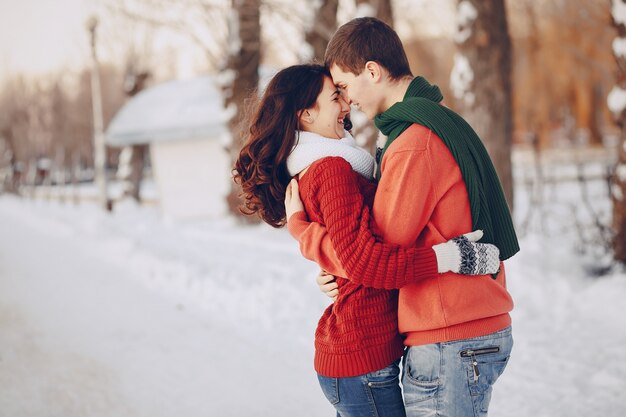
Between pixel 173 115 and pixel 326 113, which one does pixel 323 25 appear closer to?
pixel 173 115

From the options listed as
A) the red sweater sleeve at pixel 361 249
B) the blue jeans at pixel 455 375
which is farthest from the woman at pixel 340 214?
the blue jeans at pixel 455 375

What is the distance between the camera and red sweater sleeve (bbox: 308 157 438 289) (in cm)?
194

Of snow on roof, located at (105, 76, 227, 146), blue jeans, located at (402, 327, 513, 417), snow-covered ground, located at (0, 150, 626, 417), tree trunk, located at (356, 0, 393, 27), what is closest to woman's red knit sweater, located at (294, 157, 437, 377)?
blue jeans, located at (402, 327, 513, 417)

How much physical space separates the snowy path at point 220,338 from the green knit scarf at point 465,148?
2.22 metres

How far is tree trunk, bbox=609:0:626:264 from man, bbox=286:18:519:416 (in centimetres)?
520

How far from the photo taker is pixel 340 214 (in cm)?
201

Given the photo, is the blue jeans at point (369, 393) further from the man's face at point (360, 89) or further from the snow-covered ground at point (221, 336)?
the snow-covered ground at point (221, 336)

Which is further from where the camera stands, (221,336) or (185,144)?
(185,144)

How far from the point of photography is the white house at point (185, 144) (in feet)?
63.9

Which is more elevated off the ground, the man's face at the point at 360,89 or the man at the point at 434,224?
the man's face at the point at 360,89

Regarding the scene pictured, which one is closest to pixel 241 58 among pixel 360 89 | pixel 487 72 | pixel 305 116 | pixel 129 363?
pixel 487 72

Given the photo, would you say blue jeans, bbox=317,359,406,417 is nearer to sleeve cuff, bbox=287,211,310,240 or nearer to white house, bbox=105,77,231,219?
sleeve cuff, bbox=287,211,310,240

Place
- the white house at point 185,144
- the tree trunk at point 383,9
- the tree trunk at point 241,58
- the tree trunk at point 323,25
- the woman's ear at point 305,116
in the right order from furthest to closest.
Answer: the white house at point 185,144, the tree trunk at point 241,58, the tree trunk at point 323,25, the tree trunk at point 383,9, the woman's ear at point 305,116

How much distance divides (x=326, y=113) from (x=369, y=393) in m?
1.01
